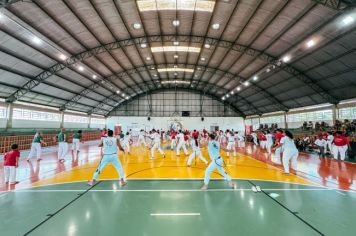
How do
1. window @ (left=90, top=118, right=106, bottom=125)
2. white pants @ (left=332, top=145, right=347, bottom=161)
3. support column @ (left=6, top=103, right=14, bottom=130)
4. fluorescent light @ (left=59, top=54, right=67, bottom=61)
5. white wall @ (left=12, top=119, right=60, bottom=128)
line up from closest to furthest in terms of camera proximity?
1. white pants @ (left=332, top=145, right=347, bottom=161)
2. fluorescent light @ (left=59, top=54, right=67, bottom=61)
3. support column @ (left=6, top=103, right=14, bottom=130)
4. white wall @ (left=12, top=119, right=60, bottom=128)
5. window @ (left=90, top=118, right=106, bottom=125)

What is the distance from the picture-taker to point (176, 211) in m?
4.82

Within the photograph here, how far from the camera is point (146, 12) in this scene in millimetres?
17141

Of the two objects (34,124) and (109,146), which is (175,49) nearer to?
(109,146)

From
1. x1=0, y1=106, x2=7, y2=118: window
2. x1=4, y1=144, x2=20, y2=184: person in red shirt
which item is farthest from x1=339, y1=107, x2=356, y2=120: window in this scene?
x1=0, y1=106, x2=7, y2=118: window

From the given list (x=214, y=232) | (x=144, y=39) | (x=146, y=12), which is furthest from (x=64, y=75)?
(x=214, y=232)

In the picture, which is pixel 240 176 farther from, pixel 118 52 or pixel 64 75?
pixel 64 75

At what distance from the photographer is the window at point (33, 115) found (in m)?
23.9

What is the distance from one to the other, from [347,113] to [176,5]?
79.1 ft

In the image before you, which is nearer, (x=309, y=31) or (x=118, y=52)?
(x=309, y=31)

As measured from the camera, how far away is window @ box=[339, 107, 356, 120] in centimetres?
2277

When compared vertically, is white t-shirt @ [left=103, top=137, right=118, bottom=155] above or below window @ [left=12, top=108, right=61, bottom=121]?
below

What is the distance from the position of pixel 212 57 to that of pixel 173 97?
18887 millimetres

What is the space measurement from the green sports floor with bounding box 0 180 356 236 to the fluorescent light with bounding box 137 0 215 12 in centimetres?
1497

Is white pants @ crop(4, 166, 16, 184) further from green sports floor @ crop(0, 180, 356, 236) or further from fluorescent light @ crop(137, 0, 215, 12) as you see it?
fluorescent light @ crop(137, 0, 215, 12)
